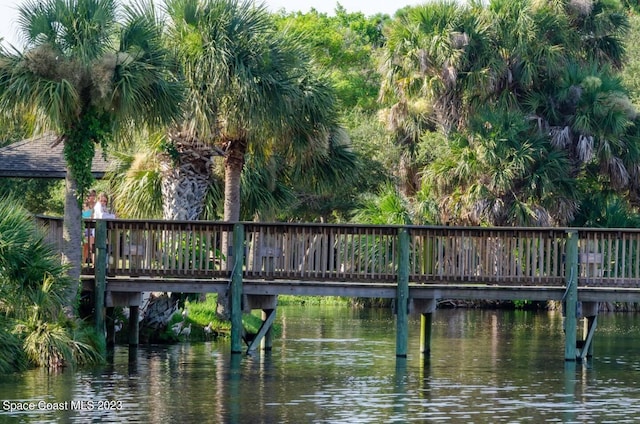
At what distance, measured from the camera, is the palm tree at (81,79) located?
72.2ft

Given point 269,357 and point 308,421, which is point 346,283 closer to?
point 269,357

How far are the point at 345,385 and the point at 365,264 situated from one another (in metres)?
3.65

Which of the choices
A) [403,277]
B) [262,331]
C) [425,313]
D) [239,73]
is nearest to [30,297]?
[262,331]

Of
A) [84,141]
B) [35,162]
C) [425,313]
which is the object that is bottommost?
[425,313]

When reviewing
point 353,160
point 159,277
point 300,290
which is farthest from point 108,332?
point 353,160

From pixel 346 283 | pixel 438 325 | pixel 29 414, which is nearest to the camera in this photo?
pixel 29 414

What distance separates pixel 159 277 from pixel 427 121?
22.8m

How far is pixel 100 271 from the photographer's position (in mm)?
24391

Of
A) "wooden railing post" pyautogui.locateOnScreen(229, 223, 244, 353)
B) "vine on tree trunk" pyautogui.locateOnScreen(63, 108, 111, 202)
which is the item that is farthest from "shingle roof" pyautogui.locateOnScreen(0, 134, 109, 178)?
"wooden railing post" pyautogui.locateOnScreen(229, 223, 244, 353)

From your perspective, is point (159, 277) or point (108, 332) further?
point (108, 332)

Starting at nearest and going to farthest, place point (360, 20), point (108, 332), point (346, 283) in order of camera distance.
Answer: point (346, 283) < point (108, 332) < point (360, 20)

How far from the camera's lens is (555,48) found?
4341 cm

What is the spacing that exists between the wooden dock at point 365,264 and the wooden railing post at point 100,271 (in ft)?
0.06

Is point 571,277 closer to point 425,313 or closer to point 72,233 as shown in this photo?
point 425,313
